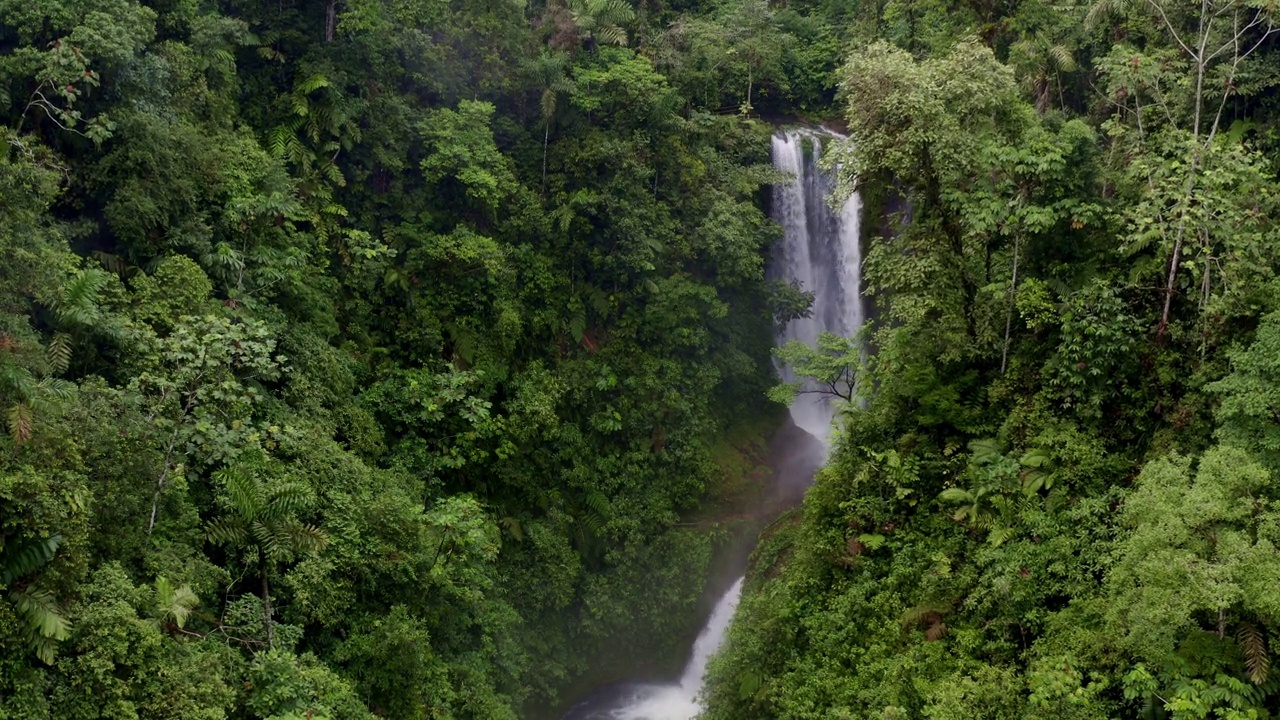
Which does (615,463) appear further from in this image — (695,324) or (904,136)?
(904,136)

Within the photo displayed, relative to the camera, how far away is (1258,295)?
11391 mm

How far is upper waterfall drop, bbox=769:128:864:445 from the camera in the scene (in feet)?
80.8

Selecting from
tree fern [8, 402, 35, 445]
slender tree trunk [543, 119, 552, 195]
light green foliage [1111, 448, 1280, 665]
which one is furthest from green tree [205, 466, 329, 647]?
slender tree trunk [543, 119, 552, 195]

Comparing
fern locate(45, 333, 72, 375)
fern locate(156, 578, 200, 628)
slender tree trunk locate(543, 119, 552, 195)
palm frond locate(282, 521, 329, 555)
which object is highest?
slender tree trunk locate(543, 119, 552, 195)

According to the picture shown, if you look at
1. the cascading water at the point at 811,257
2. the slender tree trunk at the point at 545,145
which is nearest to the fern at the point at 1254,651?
the cascading water at the point at 811,257

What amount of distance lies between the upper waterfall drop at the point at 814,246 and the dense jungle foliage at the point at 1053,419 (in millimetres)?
8558

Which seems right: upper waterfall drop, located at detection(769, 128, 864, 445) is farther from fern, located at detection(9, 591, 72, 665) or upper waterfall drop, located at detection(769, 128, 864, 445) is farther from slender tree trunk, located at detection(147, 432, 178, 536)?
fern, located at detection(9, 591, 72, 665)

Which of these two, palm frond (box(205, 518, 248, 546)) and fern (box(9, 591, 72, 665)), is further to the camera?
palm frond (box(205, 518, 248, 546))

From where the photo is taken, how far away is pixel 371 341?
18078 millimetres

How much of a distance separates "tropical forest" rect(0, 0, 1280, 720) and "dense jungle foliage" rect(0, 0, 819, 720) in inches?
3.3

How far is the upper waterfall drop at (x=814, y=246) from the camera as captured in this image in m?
24.6

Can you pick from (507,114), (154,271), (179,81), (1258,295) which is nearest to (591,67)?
(507,114)

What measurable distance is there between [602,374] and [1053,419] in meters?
11.2

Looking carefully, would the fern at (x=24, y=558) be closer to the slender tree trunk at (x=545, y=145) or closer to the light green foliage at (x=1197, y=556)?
the light green foliage at (x=1197, y=556)
